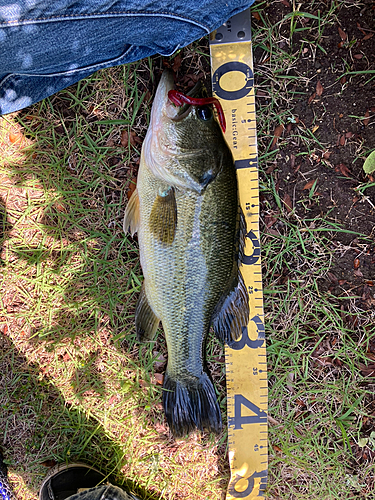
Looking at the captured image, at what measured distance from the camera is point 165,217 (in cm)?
175

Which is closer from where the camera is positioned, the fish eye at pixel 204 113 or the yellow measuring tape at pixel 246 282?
the fish eye at pixel 204 113

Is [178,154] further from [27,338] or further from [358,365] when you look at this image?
[358,365]

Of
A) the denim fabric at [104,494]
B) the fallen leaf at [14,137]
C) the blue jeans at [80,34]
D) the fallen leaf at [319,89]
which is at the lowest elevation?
the denim fabric at [104,494]

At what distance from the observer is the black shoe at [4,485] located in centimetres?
240

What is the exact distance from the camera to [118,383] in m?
2.36

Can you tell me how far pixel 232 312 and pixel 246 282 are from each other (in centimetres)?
36

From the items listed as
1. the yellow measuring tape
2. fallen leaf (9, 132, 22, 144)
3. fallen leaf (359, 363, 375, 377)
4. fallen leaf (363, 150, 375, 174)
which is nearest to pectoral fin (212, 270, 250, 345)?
the yellow measuring tape

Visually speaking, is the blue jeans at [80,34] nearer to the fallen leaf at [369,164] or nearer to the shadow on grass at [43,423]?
the fallen leaf at [369,164]

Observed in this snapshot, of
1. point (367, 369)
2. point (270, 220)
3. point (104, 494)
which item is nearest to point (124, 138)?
point (270, 220)

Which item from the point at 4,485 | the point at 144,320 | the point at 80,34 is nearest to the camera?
the point at 80,34

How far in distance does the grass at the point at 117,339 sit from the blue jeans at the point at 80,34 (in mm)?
378

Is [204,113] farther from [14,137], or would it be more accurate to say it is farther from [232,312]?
[14,137]

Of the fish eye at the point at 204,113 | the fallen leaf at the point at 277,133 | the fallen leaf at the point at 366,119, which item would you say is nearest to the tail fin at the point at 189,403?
the fish eye at the point at 204,113

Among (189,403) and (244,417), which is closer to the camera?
(189,403)
